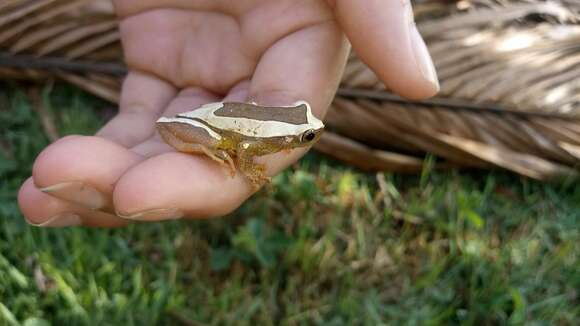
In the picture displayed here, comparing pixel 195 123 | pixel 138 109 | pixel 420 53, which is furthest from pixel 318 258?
pixel 420 53

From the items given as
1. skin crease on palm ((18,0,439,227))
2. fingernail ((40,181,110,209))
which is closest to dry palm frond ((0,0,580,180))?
skin crease on palm ((18,0,439,227))

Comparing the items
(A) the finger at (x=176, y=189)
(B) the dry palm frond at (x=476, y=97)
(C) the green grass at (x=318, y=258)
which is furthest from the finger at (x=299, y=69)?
(B) the dry palm frond at (x=476, y=97)

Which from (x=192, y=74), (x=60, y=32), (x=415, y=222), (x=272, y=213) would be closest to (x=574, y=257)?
(x=415, y=222)

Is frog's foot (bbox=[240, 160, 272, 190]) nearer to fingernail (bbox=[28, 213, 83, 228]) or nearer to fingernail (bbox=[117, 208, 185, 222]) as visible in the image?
fingernail (bbox=[117, 208, 185, 222])

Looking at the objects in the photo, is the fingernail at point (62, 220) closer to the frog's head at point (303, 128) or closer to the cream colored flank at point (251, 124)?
the cream colored flank at point (251, 124)

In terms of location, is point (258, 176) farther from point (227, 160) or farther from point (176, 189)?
point (176, 189)

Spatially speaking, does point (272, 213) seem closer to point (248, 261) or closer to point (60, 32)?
point (248, 261)
